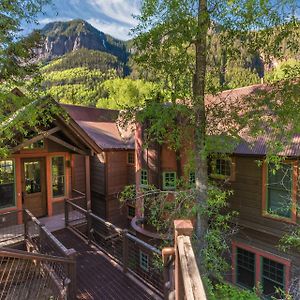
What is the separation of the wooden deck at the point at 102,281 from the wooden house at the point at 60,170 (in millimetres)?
2726

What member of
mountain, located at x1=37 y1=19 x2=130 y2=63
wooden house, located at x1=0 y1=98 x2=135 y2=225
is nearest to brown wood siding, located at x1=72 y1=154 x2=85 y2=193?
wooden house, located at x1=0 y1=98 x2=135 y2=225

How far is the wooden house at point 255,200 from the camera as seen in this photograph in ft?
25.6

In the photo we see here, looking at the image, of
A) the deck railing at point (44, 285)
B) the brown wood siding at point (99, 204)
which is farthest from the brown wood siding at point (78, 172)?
the deck railing at point (44, 285)

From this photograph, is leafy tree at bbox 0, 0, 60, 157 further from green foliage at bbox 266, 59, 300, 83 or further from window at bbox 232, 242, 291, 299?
window at bbox 232, 242, 291, 299

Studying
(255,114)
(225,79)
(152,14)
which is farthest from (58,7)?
(255,114)

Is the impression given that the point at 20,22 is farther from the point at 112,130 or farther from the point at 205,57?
the point at 112,130

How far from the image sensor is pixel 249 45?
606cm

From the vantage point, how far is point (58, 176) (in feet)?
33.2

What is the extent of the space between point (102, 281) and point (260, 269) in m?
5.54

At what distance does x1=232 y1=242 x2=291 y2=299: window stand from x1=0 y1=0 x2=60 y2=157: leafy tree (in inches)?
321

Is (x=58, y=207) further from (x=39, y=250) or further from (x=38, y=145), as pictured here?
(x=39, y=250)

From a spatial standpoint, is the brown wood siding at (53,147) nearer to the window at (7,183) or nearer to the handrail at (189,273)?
the window at (7,183)

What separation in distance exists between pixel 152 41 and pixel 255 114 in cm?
302

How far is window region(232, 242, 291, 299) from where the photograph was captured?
26.4ft
